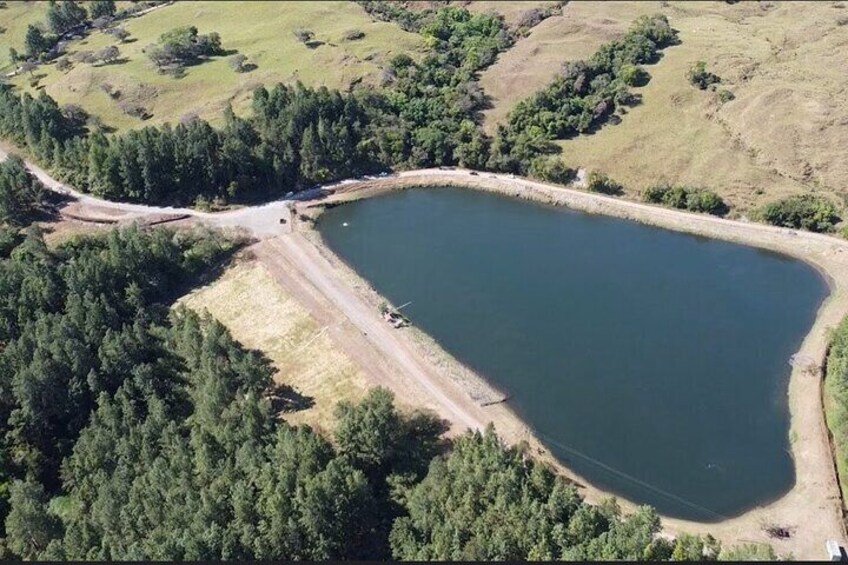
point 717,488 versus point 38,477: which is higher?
point 38,477

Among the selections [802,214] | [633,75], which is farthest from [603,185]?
[802,214]

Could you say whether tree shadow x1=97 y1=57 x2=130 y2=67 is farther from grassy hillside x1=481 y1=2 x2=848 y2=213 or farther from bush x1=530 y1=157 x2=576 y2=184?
bush x1=530 y1=157 x2=576 y2=184

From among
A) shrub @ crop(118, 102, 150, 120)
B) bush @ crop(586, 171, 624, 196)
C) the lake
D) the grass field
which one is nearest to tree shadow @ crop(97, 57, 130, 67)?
the grass field

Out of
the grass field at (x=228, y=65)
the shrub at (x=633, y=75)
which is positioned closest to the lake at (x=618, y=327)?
the shrub at (x=633, y=75)

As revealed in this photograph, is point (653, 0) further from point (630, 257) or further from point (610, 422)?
point (610, 422)

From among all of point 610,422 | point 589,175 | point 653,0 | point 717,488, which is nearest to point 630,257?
point 589,175

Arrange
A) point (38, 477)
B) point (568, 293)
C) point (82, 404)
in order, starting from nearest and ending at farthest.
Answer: point (38, 477) < point (82, 404) < point (568, 293)

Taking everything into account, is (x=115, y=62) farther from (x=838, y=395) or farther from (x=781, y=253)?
(x=838, y=395)
